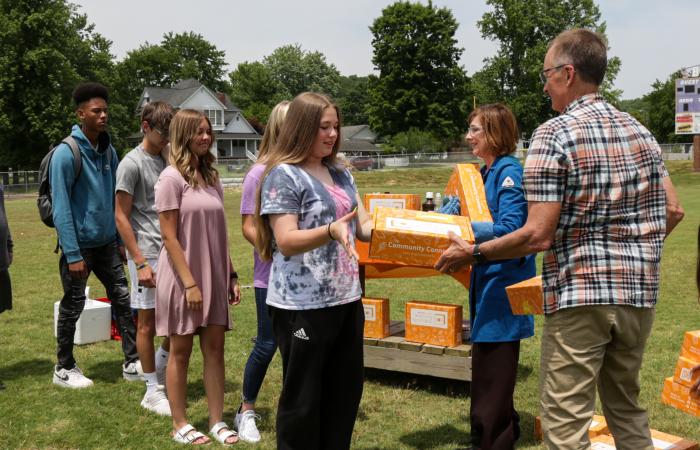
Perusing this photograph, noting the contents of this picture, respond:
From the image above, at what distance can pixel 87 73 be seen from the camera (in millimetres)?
53719

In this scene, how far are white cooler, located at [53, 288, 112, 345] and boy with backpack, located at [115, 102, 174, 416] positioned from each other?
6.63ft

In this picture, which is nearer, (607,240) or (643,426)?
(607,240)

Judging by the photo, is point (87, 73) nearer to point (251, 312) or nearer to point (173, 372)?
point (251, 312)

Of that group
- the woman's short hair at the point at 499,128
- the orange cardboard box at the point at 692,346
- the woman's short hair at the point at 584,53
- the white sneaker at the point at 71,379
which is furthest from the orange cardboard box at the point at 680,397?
the white sneaker at the point at 71,379

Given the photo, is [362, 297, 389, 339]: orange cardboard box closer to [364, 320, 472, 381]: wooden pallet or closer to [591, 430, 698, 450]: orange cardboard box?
[364, 320, 472, 381]: wooden pallet

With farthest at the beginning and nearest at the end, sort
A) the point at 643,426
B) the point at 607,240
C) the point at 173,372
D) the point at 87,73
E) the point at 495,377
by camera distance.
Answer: the point at 87,73 < the point at 173,372 < the point at 495,377 < the point at 643,426 < the point at 607,240

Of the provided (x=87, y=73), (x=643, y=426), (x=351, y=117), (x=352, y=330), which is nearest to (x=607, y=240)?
(x=643, y=426)

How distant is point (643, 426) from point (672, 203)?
3.14 ft

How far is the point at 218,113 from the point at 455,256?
246 ft

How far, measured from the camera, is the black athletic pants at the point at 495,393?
381cm

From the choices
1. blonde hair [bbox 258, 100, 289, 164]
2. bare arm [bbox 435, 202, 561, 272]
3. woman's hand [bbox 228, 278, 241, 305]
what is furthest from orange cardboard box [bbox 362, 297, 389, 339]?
bare arm [bbox 435, 202, 561, 272]

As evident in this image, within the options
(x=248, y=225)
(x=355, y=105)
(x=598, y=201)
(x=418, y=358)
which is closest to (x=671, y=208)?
(x=598, y=201)

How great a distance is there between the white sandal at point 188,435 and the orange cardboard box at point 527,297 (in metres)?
2.18

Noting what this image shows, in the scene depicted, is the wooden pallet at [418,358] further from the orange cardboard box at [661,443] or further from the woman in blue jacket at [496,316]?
the orange cardboard box at [661,443]
